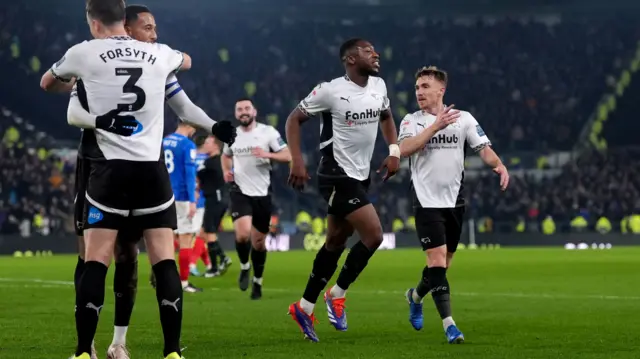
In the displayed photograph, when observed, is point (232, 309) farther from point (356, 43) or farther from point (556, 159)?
point (556, 159)

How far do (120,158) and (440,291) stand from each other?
3.50 meters

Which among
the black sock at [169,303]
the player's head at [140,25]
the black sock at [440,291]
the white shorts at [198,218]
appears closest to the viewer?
the black sock at [169,303]

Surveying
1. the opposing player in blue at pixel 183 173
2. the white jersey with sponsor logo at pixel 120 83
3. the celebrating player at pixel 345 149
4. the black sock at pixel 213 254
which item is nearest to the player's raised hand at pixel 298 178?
the celebrating player at pixel 345 149

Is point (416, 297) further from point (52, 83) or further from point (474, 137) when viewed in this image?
point (52, 83)

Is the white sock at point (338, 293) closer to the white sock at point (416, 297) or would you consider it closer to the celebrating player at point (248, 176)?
the white sock at point (416, 297)

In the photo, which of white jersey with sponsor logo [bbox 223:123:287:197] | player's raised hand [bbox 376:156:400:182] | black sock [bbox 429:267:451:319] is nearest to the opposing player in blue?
white jersey with sponsor logo [bbox 223:123:287:197]

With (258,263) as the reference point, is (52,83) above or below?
above

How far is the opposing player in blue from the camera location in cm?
1502

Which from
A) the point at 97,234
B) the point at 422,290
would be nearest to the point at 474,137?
the point at 422,290

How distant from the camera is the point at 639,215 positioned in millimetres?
38625

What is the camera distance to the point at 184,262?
1533cm

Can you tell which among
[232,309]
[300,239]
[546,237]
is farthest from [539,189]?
[232,309]

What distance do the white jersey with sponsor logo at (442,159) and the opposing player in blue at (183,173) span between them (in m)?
6.03

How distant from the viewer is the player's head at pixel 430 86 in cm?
941
